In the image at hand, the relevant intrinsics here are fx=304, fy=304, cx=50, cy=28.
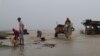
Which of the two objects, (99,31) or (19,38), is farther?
(99,31)

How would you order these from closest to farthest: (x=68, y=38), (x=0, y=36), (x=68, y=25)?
(x=68, y=25) → (x=68, y=38) → (x=0, y=36)

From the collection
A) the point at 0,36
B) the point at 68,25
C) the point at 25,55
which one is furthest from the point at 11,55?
the point at 0,36

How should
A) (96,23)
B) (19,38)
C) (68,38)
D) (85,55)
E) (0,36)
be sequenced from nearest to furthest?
(85,55)
(19,38)
(68,38)
(0,36)
(96,23)

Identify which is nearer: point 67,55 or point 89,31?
point 67,55

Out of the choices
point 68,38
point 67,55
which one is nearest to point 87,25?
point 68,38

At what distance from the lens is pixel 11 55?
629 inches

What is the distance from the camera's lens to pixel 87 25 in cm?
4203

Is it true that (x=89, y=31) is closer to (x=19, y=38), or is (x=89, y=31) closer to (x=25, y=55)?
(x=19, y=38)

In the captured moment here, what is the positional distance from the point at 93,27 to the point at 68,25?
15281mm

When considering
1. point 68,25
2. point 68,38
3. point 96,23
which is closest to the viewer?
point 68,25

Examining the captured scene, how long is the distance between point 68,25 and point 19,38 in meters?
7.78

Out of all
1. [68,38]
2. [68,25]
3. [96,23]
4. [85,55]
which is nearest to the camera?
[85,55]

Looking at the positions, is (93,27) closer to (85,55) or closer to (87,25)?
(87,25)

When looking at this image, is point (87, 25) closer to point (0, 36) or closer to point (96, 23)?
point (96, 23)
